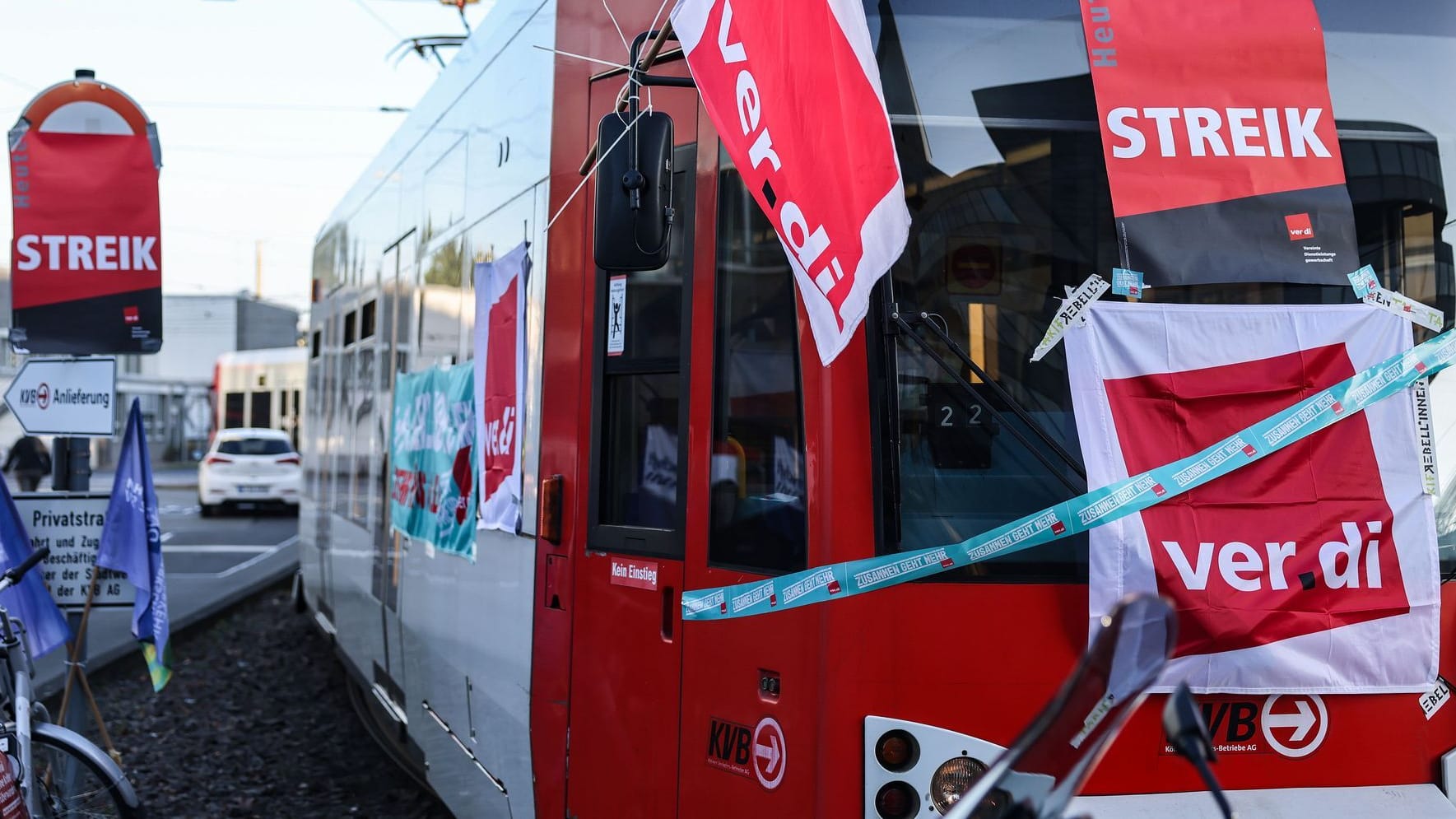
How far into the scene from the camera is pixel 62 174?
6.57 m

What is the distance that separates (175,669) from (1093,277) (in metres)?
9.41

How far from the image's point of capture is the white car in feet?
92.3

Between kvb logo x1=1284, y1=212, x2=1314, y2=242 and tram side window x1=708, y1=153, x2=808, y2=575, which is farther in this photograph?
tram side window x1=708, y1=153, x2=808, y2=575

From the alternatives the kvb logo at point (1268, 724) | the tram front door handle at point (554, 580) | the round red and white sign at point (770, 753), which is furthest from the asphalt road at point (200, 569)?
the kvb logo at point (1268, 724)

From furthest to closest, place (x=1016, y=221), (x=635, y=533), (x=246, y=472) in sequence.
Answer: (x=246, y=472), (x=635, y=533), (x=1016, y=221)

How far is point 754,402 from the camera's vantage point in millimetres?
→ 3676

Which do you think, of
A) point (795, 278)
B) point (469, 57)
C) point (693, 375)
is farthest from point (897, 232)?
point (469, 57)

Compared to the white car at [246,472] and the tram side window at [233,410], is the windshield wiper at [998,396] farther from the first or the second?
the tram side window at [233,410]

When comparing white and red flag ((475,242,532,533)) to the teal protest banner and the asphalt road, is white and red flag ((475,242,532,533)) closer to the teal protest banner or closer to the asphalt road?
the teal protest banner

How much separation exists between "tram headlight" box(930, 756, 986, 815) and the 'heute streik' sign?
469 cm

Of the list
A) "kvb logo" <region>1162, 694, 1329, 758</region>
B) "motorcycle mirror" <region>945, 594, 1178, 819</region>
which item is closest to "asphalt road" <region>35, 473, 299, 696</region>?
"kvb logo" <region>1162, 694, 1329, 758</region>

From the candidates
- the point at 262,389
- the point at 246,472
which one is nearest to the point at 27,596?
the point at 246,472

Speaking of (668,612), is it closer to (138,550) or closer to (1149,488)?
(1149,488)

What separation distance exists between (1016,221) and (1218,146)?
51cm
